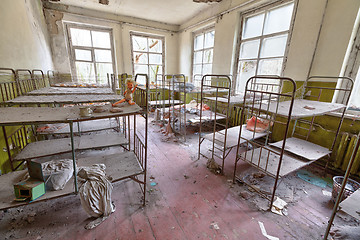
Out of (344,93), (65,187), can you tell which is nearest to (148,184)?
(65,187)

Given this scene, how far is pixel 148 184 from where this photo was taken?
217cm

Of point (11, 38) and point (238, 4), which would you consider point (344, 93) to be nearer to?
point (238, 4)

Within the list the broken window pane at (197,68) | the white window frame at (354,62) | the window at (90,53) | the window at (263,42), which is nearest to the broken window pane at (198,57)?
the broken window pane at (197,68)

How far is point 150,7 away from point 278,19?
3585 mm

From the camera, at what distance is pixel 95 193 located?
1543 millimetres

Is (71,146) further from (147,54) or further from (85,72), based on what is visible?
(147,54)

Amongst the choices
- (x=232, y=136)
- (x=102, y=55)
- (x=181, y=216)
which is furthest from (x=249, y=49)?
(x=102, y=55)

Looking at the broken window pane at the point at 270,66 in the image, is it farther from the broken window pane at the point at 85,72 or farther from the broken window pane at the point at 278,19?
the broken window pane at the point at 85,72

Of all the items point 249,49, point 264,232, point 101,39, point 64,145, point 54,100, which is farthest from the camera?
point 101,39

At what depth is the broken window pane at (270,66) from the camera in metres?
3.41

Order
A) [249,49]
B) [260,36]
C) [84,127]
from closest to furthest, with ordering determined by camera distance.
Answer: [84,127], [260,36], [249,49]

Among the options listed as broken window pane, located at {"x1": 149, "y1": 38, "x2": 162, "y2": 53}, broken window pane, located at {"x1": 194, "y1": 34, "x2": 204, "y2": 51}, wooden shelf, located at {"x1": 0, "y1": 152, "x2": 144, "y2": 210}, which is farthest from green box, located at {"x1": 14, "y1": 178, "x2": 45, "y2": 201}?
broken window pane, located at {"x1": 149, "y1": 38, "x2": 162, "y2": 53}

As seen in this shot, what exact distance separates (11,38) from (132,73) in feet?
13.0

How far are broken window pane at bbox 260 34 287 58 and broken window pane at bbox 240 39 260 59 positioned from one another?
16 centimetres
